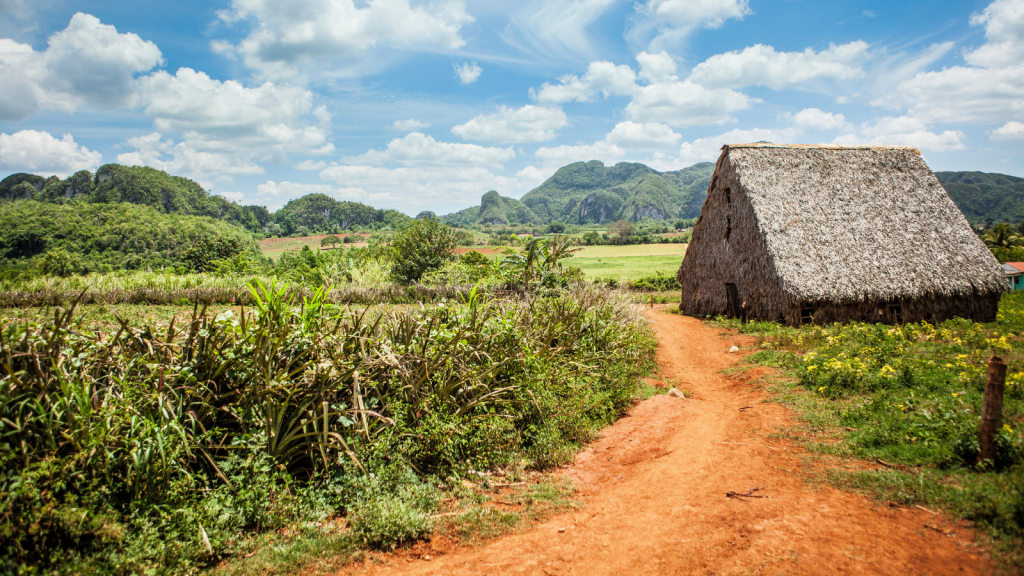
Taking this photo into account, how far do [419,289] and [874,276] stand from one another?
16.2 metres

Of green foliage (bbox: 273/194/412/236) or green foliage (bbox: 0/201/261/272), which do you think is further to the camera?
green foliage (bbox: 273/194/412/236)

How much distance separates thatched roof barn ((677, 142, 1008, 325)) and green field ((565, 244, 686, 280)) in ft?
46.7

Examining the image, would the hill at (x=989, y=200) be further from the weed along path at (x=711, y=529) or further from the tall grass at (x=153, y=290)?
the weed along path at (x=711, y=529)

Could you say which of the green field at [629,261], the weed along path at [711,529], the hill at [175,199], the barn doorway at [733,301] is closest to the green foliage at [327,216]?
the hill at [175,199]

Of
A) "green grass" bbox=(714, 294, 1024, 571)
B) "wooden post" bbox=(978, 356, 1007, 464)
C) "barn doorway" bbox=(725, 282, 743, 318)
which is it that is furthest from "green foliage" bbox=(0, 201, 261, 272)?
"wooden post" bbox=(978, 356, 1007, 464)

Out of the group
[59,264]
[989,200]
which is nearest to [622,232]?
[989,200]

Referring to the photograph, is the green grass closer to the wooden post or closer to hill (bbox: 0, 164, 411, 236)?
the wooden post

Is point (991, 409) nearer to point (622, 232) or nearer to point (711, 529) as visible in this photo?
point (711, 529)

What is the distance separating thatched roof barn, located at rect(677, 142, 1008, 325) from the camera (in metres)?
10.6

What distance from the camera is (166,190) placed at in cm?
6969

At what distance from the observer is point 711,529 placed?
A: 2.94 m

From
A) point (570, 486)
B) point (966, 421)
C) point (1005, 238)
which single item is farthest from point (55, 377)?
point (1005, 238)

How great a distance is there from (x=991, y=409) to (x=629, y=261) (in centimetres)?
3762

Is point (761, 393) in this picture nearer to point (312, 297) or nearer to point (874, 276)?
point (312, 297)
